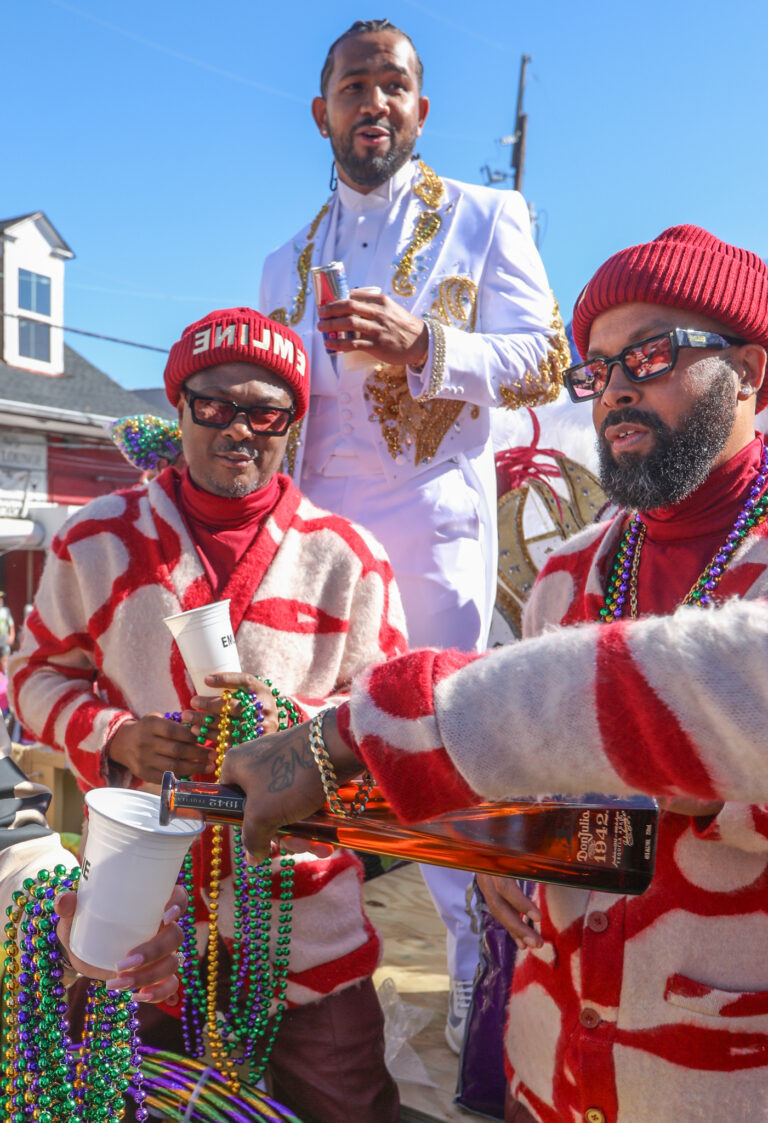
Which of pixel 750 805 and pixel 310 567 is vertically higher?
pixel 310 567

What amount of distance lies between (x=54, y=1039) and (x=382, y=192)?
8.54 ft

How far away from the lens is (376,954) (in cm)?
229

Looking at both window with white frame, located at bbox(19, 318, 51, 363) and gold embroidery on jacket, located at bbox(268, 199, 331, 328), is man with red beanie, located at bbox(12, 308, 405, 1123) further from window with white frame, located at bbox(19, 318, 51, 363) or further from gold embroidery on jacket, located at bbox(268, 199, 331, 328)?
window with white frame, located at bbox(19, 318, 51, 363)

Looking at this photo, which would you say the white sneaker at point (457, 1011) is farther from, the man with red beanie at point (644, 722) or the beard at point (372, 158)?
the beard at point (372, 158)

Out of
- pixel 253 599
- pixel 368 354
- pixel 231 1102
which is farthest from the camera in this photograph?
pixel 368 354

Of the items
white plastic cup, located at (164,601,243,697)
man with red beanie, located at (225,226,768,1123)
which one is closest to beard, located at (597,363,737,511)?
man with red beanie, located at (225,226,768,1123)

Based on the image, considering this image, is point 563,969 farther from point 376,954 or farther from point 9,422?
point 9,422

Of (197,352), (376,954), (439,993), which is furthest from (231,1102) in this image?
(197,352)

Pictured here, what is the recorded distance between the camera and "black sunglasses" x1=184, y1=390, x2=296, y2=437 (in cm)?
233

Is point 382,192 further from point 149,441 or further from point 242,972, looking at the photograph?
point 149,441

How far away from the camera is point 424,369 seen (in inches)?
108

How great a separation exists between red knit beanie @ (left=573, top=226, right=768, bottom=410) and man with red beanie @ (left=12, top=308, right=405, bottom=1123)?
94 centimetres

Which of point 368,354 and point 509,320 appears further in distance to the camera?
point 509,320

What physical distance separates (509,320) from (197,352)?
3.64 ft
